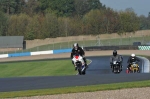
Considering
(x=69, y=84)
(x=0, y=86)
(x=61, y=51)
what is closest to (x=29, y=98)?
(x=69, y=84)

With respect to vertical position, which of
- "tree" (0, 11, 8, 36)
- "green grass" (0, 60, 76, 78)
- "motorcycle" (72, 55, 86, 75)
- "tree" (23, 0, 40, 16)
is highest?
"tree" (23, 0, 40, 16)

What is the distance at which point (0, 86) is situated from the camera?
67.8 feet

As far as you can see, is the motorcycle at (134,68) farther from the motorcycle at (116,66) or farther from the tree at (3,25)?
the tree at (3,25)

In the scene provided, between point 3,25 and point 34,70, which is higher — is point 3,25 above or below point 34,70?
above

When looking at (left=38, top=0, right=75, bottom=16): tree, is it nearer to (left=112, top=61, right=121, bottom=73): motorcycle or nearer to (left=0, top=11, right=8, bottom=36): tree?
(left=0, top=11, right=8, bottom=36): tree

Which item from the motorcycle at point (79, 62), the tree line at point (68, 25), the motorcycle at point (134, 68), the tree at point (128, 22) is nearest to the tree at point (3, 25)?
the tree line at point (68, 25)

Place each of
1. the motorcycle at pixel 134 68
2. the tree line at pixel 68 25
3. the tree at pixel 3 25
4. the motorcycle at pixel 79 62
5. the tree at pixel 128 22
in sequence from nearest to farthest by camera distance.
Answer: the motorcycle at pixel 79 62 < the motorcycle at pixel 134 68 < the tree line at pixel 68 25 < the tree at pixel 128 22 < the tree at pixel 3 25

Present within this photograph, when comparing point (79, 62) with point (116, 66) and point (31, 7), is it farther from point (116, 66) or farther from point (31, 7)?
point (31, 7)

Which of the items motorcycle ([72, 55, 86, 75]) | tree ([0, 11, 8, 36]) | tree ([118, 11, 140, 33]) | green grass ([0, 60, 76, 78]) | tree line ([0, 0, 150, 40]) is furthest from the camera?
tree ([0, 11, 8, 36])

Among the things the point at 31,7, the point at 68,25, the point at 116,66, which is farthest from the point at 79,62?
the point at 31,7

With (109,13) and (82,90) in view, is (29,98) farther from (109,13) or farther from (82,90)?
(109,13)

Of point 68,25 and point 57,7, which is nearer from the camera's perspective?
point 68,25

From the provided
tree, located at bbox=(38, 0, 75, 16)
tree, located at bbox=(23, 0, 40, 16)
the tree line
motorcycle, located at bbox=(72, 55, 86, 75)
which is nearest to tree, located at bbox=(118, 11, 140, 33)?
the tree line

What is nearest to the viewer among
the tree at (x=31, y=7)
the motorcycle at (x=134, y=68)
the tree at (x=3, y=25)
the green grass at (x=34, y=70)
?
the motorcycle at (x=134, y=68)
